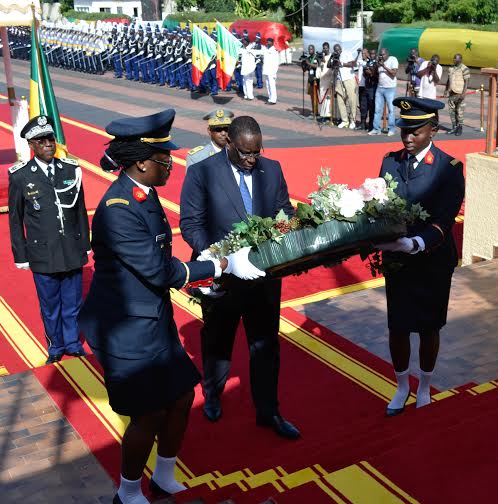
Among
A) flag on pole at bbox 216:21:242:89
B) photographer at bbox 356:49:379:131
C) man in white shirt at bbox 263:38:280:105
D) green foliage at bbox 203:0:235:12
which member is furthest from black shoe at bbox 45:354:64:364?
green foliage at bbox 203:0:235:12

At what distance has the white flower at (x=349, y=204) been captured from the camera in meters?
4.09

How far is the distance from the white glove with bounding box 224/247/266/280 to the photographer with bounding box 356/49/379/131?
12561 mm

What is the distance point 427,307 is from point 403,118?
1117 mm

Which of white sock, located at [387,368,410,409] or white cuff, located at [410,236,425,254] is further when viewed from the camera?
white sock, located at [387,368,410,409]

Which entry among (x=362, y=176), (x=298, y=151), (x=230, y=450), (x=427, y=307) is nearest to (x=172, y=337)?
(x=230, y=450)

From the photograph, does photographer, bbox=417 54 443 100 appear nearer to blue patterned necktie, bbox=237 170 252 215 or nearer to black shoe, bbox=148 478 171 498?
blue patterned necktie, bbox=237 170 252 215

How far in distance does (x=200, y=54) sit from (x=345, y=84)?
666cm

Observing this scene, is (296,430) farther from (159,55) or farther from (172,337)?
(159,55)

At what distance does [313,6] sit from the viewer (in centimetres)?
2109

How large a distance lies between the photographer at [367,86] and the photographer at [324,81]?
713mm

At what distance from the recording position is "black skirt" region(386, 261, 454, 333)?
4512 mm

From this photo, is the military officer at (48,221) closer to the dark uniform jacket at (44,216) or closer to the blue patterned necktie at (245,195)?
the dark uniform jacket at (44,216)

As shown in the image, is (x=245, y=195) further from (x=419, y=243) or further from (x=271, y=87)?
(x=271, y=87)

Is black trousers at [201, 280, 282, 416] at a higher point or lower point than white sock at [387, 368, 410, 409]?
higher
